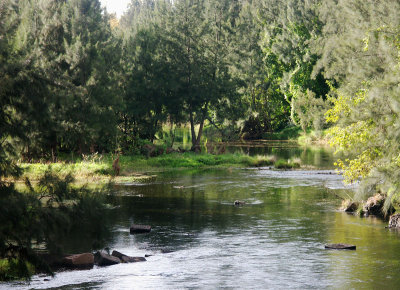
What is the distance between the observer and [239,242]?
29.2 metres

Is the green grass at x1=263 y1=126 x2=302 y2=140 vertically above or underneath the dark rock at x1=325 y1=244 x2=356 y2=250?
above

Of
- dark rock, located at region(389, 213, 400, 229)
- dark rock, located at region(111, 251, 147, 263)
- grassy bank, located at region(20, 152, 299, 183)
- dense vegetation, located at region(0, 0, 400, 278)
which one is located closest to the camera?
Answer: dense vegetation, located at region(0, 0, 400, 278)

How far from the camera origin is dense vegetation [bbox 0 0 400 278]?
15875 mm

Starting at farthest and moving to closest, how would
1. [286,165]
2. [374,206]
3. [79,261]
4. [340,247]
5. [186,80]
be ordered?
[186,80] < [286,165] < [374,206] < [340,247] < [79,261]

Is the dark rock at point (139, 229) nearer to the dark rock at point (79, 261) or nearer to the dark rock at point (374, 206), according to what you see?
the dark rock at point (79, 261)

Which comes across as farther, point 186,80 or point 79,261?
point 186,80

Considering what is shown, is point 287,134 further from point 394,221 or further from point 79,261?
point 79,261

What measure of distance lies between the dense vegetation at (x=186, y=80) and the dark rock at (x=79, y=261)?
8.83 feet

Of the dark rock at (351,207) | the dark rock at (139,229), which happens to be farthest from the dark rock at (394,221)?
the dark rock at (139,229)

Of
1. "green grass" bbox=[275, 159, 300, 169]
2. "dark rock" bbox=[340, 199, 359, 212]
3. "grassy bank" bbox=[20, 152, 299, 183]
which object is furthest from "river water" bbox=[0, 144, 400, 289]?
"green grass" bbox=[275, 159, 300, 169]

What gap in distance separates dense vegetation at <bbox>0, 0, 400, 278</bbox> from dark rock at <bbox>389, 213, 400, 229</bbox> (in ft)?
4.50

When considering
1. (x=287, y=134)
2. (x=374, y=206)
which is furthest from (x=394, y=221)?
(x=287, y=134)

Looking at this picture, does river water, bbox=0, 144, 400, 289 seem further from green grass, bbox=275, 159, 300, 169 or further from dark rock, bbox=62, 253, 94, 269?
green grass, bbox=275, 159, 300, 169

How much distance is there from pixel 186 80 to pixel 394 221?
44122mm
